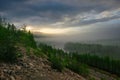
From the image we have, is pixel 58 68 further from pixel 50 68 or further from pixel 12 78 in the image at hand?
pixel 12 78

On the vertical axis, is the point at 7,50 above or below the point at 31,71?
above

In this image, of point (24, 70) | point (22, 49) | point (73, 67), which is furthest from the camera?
point (73, 67)

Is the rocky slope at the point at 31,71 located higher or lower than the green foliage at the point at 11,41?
lower

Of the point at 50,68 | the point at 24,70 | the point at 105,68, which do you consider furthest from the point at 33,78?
the point at 105,68

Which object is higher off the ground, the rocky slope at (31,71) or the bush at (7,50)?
the bush at (7,50)

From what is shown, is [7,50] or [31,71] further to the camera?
[7,50]

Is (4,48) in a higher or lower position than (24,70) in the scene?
higher

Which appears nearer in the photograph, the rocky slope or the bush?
the rocky slope

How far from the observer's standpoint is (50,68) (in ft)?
52.9

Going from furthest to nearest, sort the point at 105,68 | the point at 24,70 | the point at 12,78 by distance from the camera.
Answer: the point at 105,68, the point at 24,70, the point at 12,78

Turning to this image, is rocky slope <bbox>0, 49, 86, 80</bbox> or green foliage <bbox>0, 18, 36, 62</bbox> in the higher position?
green foliage <bbox>0, 18, 36, 62</bbox>

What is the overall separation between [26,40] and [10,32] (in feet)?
6.61

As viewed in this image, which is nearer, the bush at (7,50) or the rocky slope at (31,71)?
the rocky slope at (31,71)

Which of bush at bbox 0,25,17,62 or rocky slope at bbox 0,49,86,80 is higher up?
bush at bbox 0,25,17,62
